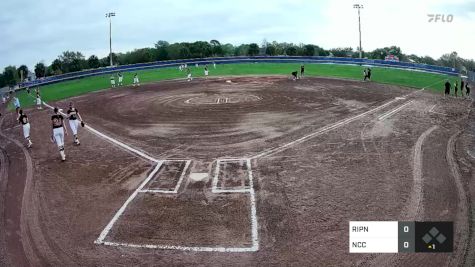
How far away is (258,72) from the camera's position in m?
58.2

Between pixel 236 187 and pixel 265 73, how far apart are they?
43.3 m

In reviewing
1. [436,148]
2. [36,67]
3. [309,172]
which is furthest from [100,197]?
[36,67]

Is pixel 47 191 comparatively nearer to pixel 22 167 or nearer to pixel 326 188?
pixel 22 167

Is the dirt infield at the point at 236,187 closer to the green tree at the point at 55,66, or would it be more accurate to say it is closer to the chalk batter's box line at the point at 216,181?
the chalk batter's box line at the point at 216,181

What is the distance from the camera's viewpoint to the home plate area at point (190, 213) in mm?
11383

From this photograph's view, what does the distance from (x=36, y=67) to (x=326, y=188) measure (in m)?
84.1

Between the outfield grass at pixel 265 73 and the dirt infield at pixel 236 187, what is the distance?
19524 mm

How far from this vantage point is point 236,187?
14.8 metres

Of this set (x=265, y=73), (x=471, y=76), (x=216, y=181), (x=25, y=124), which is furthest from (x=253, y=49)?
(x=216, y=181)

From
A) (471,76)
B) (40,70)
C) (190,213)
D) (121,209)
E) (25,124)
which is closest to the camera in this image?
(190,213)

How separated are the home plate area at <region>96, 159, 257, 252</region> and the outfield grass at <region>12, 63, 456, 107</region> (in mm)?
31568

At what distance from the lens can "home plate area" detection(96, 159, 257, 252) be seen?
37.3 ft

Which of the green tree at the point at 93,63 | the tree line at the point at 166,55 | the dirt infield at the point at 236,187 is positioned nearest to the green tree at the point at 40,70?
the tree line at the point at 166,55

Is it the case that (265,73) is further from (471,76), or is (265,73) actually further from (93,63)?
(93,63)
